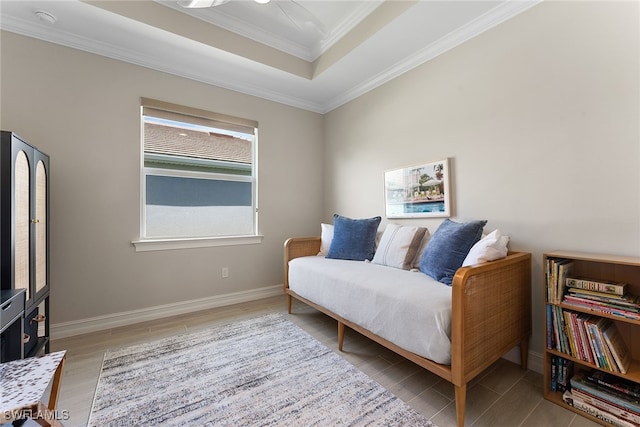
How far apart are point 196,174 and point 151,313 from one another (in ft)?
4.88

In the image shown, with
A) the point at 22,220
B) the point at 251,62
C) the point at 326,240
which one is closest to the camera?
the point at 22,220

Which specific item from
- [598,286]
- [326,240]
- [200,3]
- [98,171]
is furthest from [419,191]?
[98,171]

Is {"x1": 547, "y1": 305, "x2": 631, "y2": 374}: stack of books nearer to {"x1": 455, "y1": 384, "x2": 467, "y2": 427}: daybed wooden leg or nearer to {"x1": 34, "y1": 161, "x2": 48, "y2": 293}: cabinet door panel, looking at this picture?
{"x1": 455, "y1": 384, "x2": 467, "y2": 427}: daybed wooden leg

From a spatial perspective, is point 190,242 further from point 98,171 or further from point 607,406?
point 607,406

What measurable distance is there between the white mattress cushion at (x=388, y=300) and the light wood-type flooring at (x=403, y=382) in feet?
0.95

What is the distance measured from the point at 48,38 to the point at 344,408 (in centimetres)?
354

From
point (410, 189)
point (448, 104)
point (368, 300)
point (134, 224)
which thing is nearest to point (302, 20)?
point (448, 104)

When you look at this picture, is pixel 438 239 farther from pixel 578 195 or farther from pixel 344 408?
pixel 344 408

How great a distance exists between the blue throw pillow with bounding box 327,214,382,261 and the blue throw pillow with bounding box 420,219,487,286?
0.76m

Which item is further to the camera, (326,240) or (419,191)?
(326,240)

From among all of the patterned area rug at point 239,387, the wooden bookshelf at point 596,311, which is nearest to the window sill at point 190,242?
the patterned area rug at point 239,387

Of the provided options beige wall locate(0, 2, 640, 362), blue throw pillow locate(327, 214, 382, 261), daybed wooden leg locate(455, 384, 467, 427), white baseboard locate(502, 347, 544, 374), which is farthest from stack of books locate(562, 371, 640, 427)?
blue throw pillow locate(327, 214, 382, 261)

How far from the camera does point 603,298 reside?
1343 mm

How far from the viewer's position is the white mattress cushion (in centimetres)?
136
